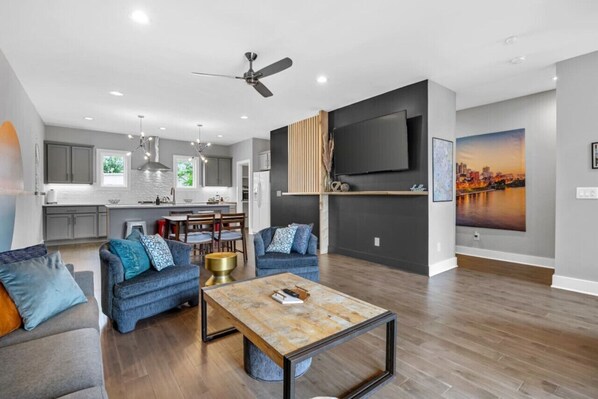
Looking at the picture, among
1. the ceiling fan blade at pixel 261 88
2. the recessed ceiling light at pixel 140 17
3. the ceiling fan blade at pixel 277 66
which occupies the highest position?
the recessed ceiling light at pixel 140 17

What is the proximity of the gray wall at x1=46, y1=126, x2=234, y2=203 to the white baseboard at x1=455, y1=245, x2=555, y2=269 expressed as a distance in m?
7.02

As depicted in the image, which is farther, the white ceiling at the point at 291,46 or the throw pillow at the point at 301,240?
the throw pillow at the point at 301,240

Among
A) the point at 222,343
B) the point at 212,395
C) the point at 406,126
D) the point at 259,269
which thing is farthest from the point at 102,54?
the point at 406,126

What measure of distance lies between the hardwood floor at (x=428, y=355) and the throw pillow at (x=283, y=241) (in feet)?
3.38

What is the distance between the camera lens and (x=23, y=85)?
13.8ft

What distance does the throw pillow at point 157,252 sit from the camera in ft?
9.03

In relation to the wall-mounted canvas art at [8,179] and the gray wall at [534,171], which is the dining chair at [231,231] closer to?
the wall-mounted canvas art at [8,179]

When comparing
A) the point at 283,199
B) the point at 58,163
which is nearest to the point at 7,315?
the point at 283,199

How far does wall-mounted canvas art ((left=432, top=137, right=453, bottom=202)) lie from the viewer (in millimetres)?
4152

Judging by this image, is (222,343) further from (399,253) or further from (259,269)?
(399,253)

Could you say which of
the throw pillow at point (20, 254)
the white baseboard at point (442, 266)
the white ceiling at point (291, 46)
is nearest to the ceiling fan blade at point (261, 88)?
the white ceiling at point (291, 46)

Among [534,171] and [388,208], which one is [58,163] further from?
[534,171]

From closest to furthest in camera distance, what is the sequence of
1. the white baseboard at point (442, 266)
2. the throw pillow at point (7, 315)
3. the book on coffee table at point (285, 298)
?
1. the throw pillow at point (7, 315)
2. the book on coffee table at point (285, 298)
3. the white baseboard at point (442, 266)

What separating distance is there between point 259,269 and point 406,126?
2.88 metres
